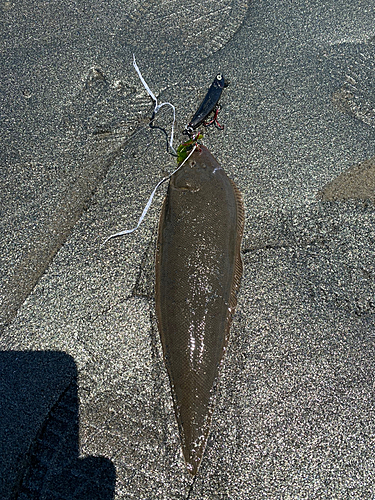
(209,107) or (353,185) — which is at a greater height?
(209,107)

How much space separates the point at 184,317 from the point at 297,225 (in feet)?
4.19

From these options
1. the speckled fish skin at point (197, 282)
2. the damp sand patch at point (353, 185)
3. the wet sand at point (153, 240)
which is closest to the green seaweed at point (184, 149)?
the speckled fish skin at point (197, 282)

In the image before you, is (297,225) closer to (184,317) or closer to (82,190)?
(184,317)

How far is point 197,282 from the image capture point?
2816 mm

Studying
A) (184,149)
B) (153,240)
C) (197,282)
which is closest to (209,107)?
(184,149)

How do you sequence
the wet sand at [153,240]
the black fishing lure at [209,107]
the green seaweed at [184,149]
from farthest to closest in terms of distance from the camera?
the black fishing lure at [209,107], the green seaweed at [184,149], the wet sand at [153,240]

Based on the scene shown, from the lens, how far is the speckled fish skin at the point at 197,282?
2.61m

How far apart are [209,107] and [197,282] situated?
1.74 metres

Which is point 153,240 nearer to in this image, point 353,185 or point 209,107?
point 209,107

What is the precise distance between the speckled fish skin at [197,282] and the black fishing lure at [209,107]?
0.32 meters

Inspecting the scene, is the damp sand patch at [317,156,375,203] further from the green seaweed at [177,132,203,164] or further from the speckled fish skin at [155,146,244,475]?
the green seaweed at [177,132,203,164]

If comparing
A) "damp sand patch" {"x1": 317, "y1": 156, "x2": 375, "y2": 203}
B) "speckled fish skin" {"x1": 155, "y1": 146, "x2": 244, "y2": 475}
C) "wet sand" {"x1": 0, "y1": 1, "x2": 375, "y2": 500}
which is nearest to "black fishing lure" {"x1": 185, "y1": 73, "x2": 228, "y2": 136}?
"wet sand" {"x1": 0, "y1": 1, "x2": 375, "y2": 500}

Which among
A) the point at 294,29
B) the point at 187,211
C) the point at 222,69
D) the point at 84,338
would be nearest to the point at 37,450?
the point at 84,338

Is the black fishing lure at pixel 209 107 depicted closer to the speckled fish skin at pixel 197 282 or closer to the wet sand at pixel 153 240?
the wet sand at pixel 153 240
